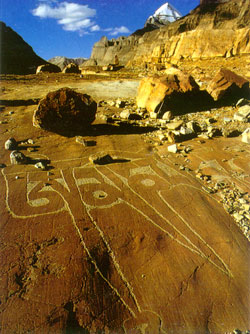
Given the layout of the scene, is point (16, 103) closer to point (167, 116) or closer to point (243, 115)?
point (167, 116)

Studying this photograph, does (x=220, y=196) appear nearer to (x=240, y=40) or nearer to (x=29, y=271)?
(x=29, y=271)

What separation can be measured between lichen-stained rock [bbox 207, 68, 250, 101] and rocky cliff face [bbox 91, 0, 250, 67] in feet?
63.6

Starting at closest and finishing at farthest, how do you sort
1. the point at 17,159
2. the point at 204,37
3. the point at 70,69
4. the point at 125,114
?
the point at 17,159 → the point at 125,114 → the point at 70,69 → the point at 204,37

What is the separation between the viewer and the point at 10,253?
3.13m

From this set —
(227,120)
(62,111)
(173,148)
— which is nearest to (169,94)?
(227,120)

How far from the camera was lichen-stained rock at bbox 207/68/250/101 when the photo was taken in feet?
29.6

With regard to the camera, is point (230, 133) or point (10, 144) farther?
point (230, 133)

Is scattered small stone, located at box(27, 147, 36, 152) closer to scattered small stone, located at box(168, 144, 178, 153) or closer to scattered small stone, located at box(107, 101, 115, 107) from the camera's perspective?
scattered small stone, located at box(168, 144, 178, 153)

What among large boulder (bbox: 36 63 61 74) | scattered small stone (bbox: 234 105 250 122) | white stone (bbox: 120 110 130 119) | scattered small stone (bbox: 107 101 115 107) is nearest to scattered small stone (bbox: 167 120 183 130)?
white stone (bbox: 120 110 130 119)

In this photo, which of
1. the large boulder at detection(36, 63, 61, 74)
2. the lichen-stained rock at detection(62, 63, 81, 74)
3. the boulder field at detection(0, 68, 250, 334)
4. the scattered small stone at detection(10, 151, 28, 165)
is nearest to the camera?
the boulder field at detection(0, 68, 250, 334)

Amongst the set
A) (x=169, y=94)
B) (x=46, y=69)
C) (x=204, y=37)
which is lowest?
(x=46, y=69)

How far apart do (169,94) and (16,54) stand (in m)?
28.7

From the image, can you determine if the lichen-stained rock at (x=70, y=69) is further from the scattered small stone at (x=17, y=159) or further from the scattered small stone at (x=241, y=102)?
the scattered small stone at (x=17, y=159)

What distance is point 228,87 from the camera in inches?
357
